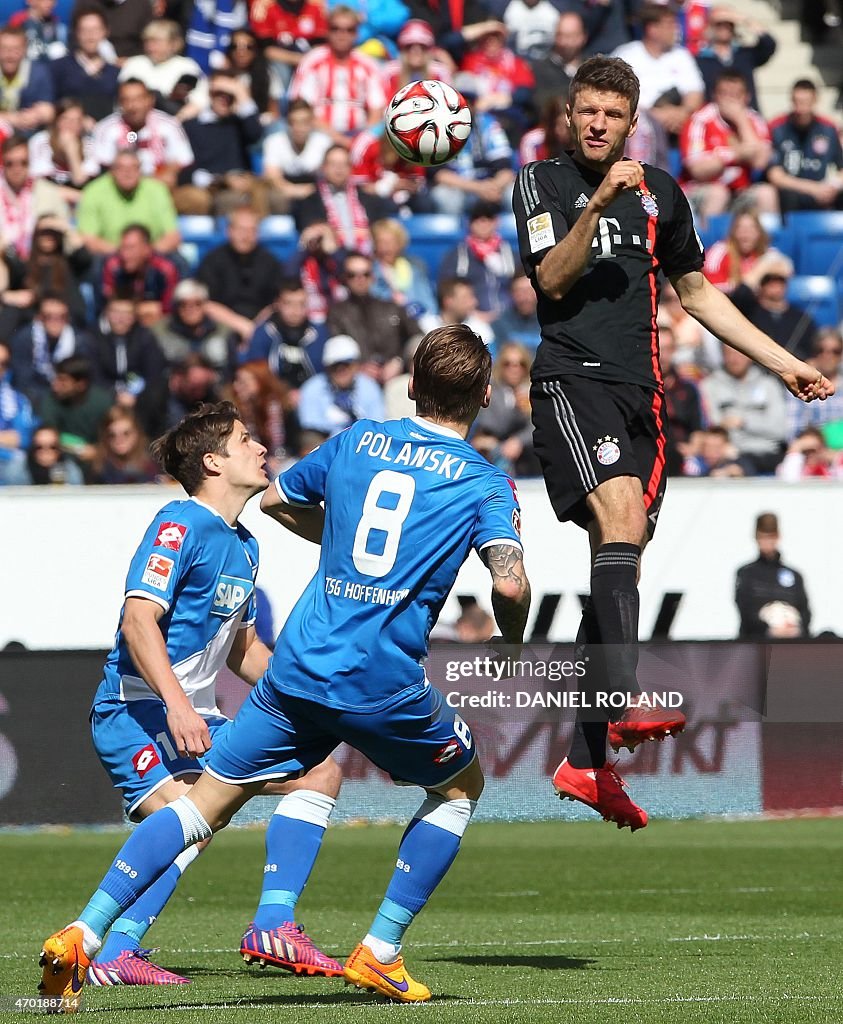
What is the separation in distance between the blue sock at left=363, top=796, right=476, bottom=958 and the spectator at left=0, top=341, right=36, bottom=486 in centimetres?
889

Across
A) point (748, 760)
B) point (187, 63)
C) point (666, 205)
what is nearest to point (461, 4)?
point (187, 63)

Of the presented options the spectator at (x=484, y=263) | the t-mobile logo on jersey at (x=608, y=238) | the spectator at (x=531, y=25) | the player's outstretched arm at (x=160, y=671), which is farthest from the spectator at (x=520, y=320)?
the player's outstretched arm at (x=160, y=671)

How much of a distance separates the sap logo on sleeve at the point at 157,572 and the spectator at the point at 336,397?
8154mm

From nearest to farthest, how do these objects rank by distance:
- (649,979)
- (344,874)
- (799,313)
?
(649,979), (344,874), (799,313)

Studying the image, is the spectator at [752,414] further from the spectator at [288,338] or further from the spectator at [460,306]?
the spectator at [288,338]

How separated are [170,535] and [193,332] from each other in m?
9.09

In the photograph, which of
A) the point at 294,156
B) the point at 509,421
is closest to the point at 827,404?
the point at 509,421

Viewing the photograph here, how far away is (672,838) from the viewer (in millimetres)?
12047

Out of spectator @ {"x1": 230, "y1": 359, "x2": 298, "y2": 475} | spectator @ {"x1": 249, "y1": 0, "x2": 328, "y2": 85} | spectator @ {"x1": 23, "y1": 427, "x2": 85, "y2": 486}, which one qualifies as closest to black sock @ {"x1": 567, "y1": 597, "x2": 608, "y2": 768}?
spectator @ {"x1": 230, "y1": 359, "x2": 298, "y2": 475}

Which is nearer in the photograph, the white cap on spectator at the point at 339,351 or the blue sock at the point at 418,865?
the blue sock at the point at 418,865

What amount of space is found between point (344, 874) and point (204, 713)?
3565 mm

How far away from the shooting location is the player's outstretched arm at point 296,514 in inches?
242

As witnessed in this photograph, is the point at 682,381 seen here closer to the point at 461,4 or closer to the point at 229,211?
the point at 229,211

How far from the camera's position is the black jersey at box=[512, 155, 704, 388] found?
7160 millimetres
